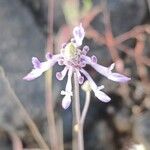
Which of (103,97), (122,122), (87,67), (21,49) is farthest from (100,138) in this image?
(103,97)

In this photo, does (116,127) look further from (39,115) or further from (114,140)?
(39,115)

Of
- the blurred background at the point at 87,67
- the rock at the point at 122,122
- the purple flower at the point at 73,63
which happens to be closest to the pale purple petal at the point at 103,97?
the purple flower at the point at 73,63

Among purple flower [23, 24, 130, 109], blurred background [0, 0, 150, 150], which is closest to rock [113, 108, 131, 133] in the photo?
blurred background [0, 0, 150, 150]

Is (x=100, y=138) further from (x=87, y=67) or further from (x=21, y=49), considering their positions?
(x=21, y=49)

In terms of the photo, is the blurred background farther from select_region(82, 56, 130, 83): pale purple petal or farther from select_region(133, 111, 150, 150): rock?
select_region(82, 56, 130, 83): pale purple petal

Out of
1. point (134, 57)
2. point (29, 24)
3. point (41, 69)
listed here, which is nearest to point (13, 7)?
point (29, 24)

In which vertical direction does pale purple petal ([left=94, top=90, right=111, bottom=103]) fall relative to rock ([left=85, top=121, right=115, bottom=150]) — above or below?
below

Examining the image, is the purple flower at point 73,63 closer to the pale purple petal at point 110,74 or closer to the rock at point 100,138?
the pale purple petal at point 110,74
